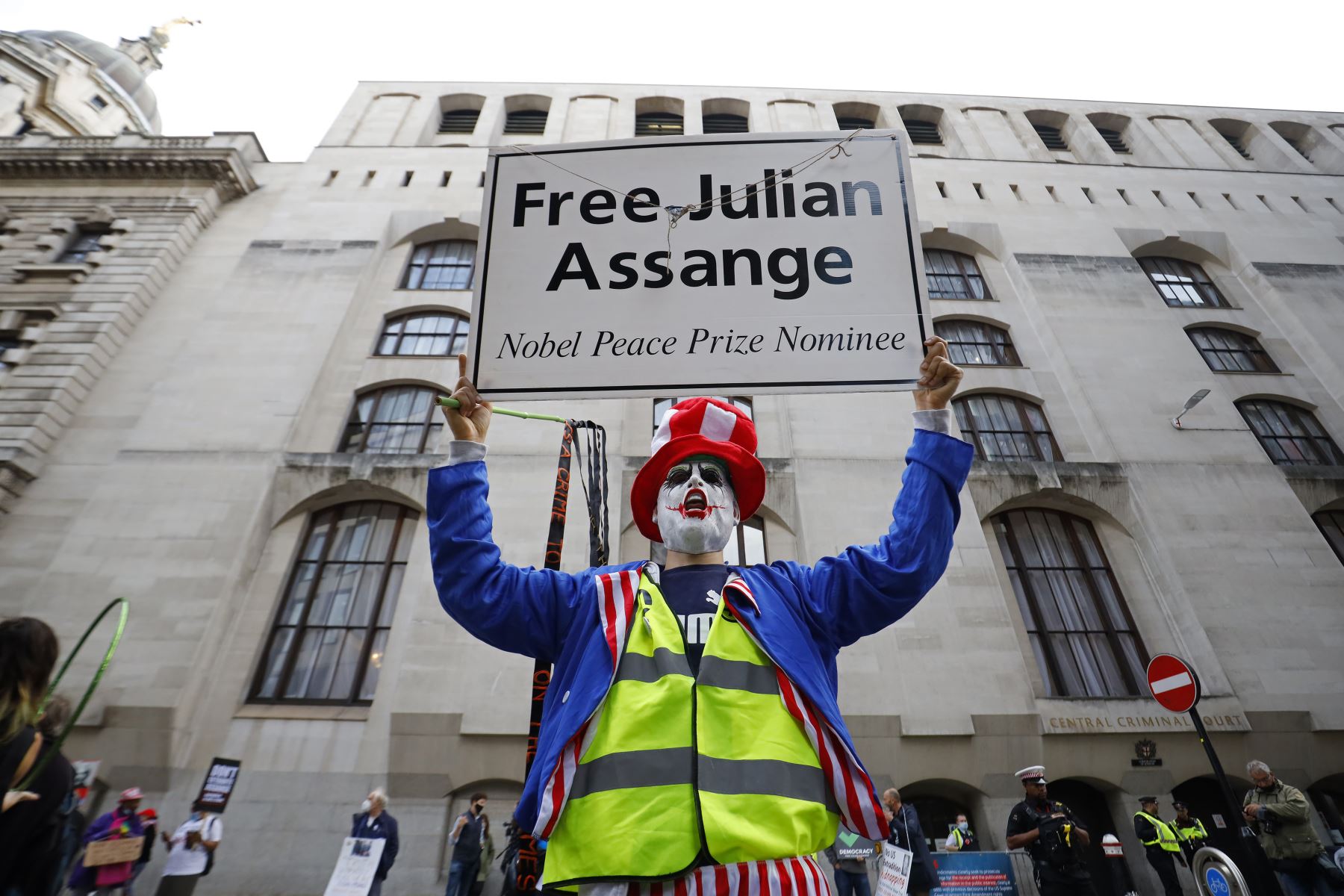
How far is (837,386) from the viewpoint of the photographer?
2.43m

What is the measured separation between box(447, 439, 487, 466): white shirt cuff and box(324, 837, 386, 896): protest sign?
743 centimetres

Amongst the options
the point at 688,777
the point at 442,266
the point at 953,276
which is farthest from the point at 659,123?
the point at 688,777

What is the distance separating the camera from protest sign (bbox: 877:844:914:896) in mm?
6445

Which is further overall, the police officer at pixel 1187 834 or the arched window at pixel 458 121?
the arched window at pixel 458 121

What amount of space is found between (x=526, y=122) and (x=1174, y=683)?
23909 millimetres

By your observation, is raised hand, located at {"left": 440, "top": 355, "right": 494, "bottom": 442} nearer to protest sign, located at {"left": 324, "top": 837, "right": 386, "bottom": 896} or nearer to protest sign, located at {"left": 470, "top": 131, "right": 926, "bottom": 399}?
protest sign, located at {"left": 470, "top": 131, "right": 926, "bottom": 399}

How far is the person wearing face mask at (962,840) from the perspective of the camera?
27.8 feet

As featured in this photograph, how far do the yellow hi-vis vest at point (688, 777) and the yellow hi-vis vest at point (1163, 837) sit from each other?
9.73m

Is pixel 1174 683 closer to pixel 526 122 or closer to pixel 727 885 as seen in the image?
pixel 727 885

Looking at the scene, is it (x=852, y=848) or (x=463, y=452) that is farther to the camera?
(x=852, y=848)

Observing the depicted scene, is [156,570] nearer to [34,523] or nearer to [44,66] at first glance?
[34,523]

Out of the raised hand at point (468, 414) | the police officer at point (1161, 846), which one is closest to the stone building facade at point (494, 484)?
the police officer at point (1161, 846)

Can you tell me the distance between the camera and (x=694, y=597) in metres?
2.15

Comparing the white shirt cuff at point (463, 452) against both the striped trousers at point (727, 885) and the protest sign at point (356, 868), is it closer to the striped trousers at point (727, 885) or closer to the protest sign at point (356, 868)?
the striped trousers at point (727, 885)
